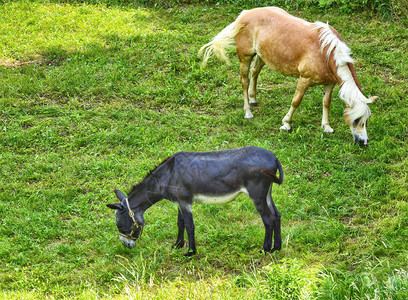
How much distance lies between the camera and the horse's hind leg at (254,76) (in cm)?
1005

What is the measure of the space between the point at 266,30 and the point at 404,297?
611 cm

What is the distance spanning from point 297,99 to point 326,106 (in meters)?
0.56

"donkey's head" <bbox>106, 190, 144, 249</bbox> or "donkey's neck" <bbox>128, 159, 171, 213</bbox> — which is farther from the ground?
"donkey's neck" <bbox>128, 159, 171, 213</bbox>

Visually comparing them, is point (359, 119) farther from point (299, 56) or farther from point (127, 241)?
point (127, 241)

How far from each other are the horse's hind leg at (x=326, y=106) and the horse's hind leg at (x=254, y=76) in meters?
1.57

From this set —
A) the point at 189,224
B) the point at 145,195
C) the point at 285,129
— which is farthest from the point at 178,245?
the point at 285,129

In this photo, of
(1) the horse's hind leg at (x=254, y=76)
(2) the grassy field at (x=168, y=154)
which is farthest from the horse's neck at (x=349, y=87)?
(1) the horse's hind leg at (x=254, y=76)

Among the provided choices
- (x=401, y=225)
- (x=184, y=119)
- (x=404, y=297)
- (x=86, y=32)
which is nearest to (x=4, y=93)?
(x=86, y=32)

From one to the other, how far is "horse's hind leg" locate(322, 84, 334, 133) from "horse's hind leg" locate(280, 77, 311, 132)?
395mm

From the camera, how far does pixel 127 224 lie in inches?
251

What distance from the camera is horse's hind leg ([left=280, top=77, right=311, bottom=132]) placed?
8914 millimetres

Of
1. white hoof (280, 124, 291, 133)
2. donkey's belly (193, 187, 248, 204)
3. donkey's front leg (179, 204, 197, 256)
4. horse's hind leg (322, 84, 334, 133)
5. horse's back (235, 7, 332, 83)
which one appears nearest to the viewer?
donkey's belly (193, 187, 248, 204)

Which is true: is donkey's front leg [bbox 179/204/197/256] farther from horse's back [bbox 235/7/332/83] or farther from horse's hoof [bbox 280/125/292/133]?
horse's back [bbox 235/7/332/83]

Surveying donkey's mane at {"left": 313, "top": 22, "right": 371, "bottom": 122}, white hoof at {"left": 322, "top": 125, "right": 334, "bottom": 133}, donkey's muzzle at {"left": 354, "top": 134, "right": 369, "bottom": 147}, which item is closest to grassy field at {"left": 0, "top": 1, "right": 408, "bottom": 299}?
donkey's muzzle at {"left": 354, "top": 134, "right": 369, "bottom": 147}
